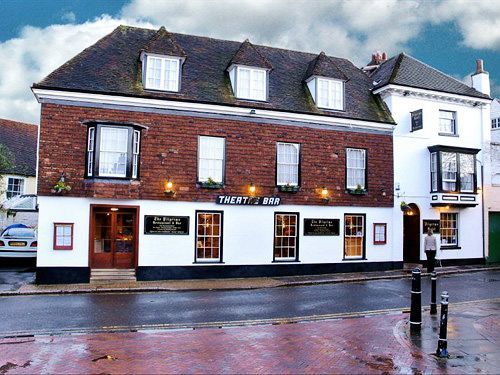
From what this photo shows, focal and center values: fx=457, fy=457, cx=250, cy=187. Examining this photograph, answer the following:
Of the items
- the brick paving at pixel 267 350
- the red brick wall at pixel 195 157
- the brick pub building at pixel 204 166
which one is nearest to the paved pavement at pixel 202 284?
the brick pub building at pixel 204 166

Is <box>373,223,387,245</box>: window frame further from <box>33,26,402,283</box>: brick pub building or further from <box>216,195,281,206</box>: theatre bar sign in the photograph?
<box>216,195,281,206</box>: theatre bar sign

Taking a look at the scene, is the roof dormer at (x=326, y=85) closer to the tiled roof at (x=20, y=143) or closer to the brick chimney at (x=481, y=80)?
the brick chimney at (x=481, y=80)

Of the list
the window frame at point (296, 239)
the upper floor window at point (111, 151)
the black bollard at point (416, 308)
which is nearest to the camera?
the black bollard at point (416, 308)

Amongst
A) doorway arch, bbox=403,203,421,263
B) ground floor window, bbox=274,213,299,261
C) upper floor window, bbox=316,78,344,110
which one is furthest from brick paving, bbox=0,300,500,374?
upper floor window, bbox=316,78,344,110

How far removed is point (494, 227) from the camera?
25.1 meters

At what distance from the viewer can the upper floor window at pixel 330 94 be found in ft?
71.3

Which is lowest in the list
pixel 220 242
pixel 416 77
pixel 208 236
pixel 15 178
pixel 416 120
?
pixel 220 242

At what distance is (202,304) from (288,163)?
920cm

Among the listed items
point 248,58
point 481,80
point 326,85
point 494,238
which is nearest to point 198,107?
point 248,58

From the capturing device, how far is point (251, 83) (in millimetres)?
20531

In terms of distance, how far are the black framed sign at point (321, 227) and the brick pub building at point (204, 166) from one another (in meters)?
0.05

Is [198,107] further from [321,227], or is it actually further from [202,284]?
[321,227]

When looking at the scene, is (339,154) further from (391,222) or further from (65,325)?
(65,325)

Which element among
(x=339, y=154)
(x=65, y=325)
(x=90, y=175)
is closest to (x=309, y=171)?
(x=339, y=154)
